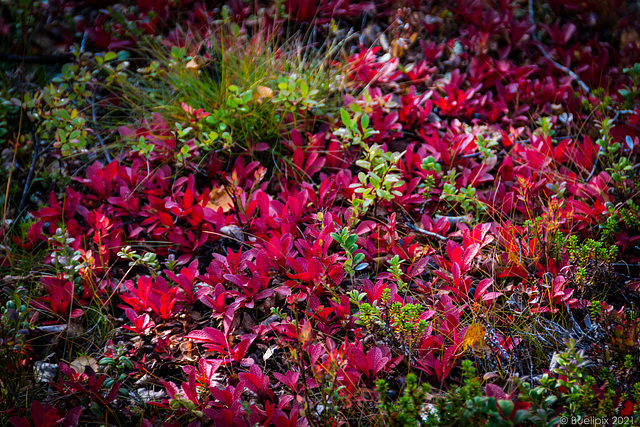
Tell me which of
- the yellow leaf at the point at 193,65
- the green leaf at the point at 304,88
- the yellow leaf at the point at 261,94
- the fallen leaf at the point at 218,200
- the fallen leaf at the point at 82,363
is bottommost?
the fallen leaf at the point at 82,363

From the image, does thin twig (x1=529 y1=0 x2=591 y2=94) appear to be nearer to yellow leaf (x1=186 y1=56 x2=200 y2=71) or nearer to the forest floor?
the forest floor

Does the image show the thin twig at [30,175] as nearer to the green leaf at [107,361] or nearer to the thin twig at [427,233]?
the green leaf at [107,361]

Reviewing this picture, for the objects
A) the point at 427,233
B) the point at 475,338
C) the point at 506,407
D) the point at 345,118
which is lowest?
the point at 475,338

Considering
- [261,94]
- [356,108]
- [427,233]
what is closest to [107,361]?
[427,233]

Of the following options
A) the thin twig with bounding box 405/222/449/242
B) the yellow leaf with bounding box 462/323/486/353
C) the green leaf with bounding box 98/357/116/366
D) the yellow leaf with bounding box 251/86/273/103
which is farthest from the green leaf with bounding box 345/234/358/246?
the yellow leaf with bounding box 251/86/273/103

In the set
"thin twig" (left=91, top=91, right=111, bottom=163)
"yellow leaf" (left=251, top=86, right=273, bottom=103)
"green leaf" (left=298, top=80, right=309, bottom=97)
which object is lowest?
"thin twig" (left=91, top=91, right=111, bottom=163)

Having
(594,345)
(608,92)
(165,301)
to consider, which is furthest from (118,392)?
(608,92)

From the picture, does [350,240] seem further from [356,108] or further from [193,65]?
[193,65]

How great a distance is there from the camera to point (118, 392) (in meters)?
1.87

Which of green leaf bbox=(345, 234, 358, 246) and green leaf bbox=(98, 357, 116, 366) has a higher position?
green leaf bbox=(345, 234, 358, 246)

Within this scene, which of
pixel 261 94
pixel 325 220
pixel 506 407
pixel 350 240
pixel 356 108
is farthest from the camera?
pixel 261 94

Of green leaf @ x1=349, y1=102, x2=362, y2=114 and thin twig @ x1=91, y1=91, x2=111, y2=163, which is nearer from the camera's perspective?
green leaf @ x1=349, y1=102, x2=362, y2=114

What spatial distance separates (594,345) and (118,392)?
1.98 metres

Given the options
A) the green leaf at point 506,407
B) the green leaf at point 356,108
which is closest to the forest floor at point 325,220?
the green leaf at point 506,407
